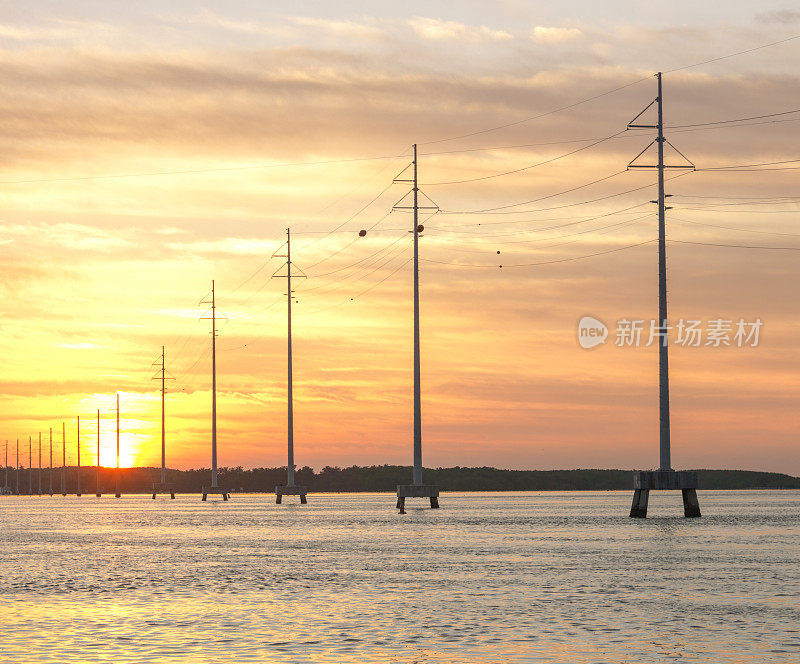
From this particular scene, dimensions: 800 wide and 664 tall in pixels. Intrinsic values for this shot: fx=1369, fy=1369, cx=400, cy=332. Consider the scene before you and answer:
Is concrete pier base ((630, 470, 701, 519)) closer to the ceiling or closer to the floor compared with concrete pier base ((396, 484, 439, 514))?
closer to the ceiling

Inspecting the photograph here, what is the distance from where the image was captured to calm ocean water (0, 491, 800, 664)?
2048 cm

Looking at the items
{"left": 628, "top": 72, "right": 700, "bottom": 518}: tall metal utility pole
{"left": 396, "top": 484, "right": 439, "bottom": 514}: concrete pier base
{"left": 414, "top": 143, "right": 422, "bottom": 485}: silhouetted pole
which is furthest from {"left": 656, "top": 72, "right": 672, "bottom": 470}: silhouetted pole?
{"left": 396, "top": 484, "right": 439, "bottom": 514}: concrete pier base

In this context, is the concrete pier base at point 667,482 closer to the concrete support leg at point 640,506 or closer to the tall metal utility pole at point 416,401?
the concrete support leg at point 640,506

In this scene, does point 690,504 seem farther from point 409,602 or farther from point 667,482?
point 409,602

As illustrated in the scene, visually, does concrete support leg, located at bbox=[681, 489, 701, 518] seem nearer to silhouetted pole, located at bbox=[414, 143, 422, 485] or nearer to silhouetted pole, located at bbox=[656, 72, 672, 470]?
silhouetted pole, located at bbox=[656, 72, 672, 470]

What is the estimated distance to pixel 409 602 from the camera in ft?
91.7

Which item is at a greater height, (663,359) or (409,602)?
(663,359)

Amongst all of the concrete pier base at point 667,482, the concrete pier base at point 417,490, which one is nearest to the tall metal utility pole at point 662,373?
the concrete pier base at point 667,482

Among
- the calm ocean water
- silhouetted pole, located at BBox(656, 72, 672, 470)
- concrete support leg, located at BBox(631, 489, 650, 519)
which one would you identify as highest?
silhouetted pole, located at BBox(656, 72, 672, 470)

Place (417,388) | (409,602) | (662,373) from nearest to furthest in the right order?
(409,602)
(662,373)
(417,388)

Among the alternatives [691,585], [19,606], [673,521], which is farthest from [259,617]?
[673,521]

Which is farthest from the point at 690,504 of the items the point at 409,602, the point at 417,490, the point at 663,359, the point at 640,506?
the point at 409,602

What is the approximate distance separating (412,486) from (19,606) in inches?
2358

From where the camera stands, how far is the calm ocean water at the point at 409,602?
20.5 m
